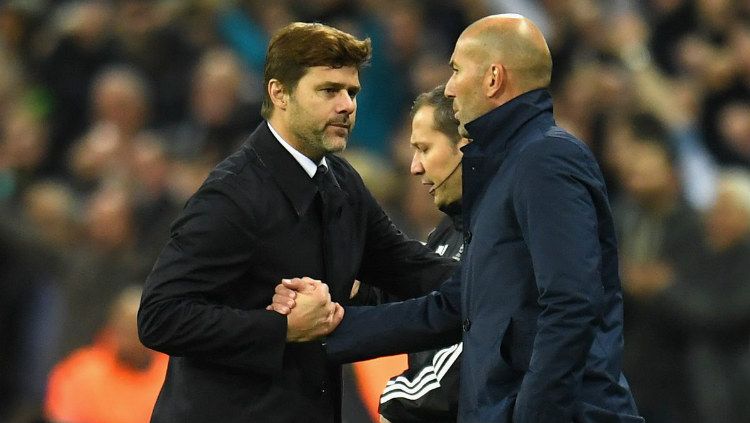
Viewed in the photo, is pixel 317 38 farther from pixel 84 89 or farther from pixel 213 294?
pixel 84 89

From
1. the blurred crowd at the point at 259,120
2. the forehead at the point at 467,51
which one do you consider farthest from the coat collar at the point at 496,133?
the blurred crowd at the point at 259,120

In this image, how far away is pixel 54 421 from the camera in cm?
623

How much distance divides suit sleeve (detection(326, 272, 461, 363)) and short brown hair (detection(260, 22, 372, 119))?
1.99ft

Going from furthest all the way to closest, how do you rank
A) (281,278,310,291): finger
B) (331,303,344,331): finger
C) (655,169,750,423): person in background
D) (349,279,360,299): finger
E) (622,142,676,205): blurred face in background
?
(622,142,676,205): blurred face in background < (655,169,750,423): person in background < (349,279,360,299): finger < (331,303,344,331): finger < (281,278,310,291): finger

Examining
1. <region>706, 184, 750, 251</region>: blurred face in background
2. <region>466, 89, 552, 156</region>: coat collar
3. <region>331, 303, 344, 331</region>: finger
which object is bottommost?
<region>706, 184, 750, 251</region>: blurred face in background

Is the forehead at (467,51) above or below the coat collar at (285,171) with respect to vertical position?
above

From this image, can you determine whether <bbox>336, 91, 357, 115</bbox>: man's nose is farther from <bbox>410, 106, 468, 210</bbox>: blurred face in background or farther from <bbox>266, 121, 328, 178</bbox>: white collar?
<bbox>410, 106, 468, 210</bbox>: blurred face in background

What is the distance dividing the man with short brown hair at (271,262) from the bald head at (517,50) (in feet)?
1.39

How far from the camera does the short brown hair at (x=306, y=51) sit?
12.0 feet

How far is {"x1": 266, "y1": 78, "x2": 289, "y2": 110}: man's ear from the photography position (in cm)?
372

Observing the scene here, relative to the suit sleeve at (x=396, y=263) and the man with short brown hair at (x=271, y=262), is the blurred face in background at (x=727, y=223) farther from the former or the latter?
the man with short brown hair at (x=271, y=262)

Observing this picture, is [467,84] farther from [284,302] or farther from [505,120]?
[284,302]

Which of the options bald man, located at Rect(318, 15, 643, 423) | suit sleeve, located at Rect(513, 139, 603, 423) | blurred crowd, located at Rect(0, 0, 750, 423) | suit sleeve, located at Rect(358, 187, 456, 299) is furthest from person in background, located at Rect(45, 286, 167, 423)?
suit sleeve, located at Rect(513, 139, 603, 423)

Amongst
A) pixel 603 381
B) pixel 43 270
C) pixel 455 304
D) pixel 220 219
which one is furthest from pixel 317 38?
pixel 43 270
